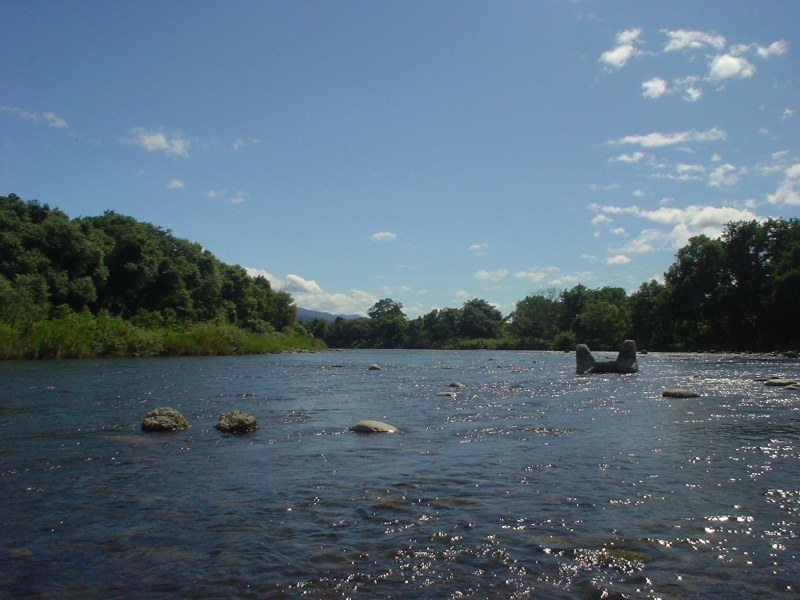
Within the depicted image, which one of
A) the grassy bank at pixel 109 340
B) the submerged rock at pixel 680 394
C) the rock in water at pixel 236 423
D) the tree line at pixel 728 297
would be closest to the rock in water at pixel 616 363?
the submerged rock at pixel 680 394

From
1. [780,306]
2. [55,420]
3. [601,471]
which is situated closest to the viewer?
[601,471]

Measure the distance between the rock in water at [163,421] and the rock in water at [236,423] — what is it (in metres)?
0.96

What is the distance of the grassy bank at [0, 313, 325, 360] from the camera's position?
43781 millimetres

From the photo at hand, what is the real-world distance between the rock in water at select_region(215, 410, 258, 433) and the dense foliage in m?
37.1

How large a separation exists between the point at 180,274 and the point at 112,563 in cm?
8780

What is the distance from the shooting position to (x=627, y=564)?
5738 millimetres

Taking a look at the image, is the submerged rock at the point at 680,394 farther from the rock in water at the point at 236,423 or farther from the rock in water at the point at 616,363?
the rock in water at the point at 236,423

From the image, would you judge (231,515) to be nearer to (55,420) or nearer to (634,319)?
(55,420)

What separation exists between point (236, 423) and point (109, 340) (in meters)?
44.3

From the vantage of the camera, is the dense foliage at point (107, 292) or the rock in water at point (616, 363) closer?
the rock in water at point (616, 363)

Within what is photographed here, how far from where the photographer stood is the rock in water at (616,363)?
1518 inches

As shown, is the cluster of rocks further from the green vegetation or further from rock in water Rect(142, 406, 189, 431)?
the green vegetation

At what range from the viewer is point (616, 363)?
39.4 m

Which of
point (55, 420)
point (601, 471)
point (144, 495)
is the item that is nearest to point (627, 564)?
point (601, 471)
